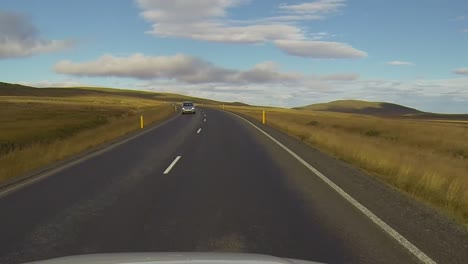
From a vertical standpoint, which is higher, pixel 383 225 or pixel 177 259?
pixel 177 259

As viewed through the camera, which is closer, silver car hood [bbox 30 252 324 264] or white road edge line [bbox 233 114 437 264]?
silver car hood [bbox 30 252 324 264]

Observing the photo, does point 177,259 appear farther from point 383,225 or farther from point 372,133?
point 372,133

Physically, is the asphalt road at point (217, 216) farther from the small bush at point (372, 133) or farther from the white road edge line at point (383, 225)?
the small bush at point (372, 133)

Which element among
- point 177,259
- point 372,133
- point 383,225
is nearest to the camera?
point 177,259

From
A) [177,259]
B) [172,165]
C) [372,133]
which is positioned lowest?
[372,133]

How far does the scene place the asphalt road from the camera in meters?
5.50

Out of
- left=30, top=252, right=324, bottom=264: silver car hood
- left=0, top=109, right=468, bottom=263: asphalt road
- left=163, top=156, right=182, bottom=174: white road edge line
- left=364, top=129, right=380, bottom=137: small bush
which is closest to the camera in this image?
left=30, top=252, right=324, bottom=264: silver car hood

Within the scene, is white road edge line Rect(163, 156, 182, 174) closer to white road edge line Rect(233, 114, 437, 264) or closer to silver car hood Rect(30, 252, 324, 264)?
white road edge line Rect(233, 114, 437, 264)

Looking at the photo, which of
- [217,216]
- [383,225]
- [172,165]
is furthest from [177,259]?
[172,165]

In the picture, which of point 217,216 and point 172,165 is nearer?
point 217,216

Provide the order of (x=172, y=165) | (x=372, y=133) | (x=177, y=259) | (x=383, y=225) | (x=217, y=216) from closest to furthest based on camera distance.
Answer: (x=177, y=259)
(x=383, y=225)
(x=217, y=216)
(x=172, y=165)
(x=372, y=133)

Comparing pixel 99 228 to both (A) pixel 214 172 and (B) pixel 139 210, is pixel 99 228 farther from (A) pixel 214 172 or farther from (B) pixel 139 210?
(A) pixel 214 172

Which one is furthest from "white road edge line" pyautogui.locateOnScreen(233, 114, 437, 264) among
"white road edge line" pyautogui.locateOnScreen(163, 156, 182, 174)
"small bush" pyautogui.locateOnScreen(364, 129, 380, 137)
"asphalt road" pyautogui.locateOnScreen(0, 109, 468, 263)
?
"small bush" pyautogui.locateOnScreen(364, 129, 380, 137)

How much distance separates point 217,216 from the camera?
280 inches
